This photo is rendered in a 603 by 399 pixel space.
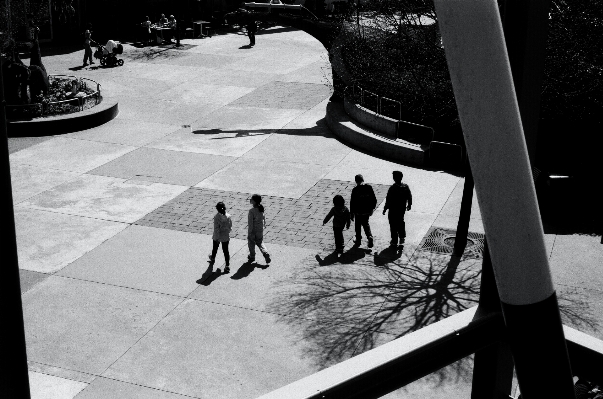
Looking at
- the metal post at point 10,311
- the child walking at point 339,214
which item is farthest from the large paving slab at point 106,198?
the metal post at point 10,311

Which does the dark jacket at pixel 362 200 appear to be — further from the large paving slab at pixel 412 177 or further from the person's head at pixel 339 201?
the large paving slab at pixel 412 177

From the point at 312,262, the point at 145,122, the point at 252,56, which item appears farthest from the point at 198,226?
the point at 252,56

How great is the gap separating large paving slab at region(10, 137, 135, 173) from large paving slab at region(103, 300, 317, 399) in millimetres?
8114

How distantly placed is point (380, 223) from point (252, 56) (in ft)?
62.1

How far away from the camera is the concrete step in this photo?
18.3 m

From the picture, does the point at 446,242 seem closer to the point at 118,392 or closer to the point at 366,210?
the point at 366,210

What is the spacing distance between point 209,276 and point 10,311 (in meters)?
9.25

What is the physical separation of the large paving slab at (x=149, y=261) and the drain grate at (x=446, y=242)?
311 cm

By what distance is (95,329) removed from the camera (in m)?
10.9

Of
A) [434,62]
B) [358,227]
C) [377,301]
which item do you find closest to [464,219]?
[358,227]

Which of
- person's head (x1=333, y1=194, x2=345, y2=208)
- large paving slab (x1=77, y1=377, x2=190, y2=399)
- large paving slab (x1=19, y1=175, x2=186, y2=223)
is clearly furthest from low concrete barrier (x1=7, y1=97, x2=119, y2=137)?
large paving slab (x1=77, y1=377, x2=190, y2=399)

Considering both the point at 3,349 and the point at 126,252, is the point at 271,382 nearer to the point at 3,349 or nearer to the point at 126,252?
the point at 126,252

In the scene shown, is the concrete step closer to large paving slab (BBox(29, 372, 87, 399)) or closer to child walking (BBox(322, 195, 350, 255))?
child walking (BBox(322, 195, 350, 255))

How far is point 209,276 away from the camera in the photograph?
1258 cm
